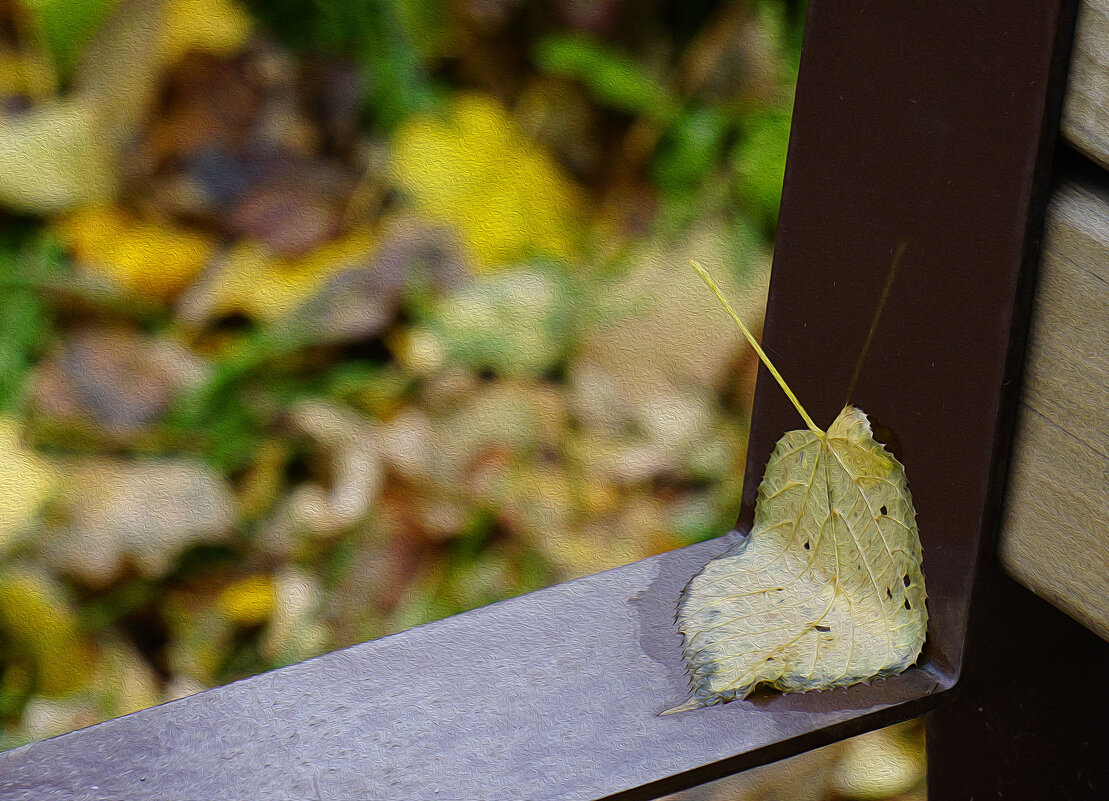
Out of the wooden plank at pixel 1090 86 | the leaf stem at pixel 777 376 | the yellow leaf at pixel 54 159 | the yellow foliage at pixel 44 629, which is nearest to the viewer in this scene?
the wooden plank at pixel 1090 86

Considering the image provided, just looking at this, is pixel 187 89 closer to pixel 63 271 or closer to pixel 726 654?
pixel 63 271

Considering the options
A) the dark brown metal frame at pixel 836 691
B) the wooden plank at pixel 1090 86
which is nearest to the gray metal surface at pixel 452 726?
the dark brown metal frame at pixel 836 691

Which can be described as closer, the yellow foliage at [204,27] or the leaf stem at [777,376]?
the leaf stem at [777,376]

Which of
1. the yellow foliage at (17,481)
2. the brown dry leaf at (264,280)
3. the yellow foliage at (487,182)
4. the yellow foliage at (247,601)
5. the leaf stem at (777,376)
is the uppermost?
the leaf stem at (777,376)

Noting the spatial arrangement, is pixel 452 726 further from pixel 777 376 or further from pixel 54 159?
pixel 54 159

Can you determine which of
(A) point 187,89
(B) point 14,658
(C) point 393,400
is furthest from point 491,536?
(A) point 187,89

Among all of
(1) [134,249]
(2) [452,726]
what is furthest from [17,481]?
(2) [452,726]

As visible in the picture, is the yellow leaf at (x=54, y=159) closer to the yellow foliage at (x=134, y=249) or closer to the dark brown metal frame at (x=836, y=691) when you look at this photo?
the yellow foliage at (x=134, y=249)

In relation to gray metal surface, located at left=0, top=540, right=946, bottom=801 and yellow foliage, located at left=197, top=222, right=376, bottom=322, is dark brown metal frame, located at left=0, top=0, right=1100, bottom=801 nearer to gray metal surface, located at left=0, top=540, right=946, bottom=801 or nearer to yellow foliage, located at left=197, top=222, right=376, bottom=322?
gray metal surface, located at left=0, top=540, right=946, bottom=801
